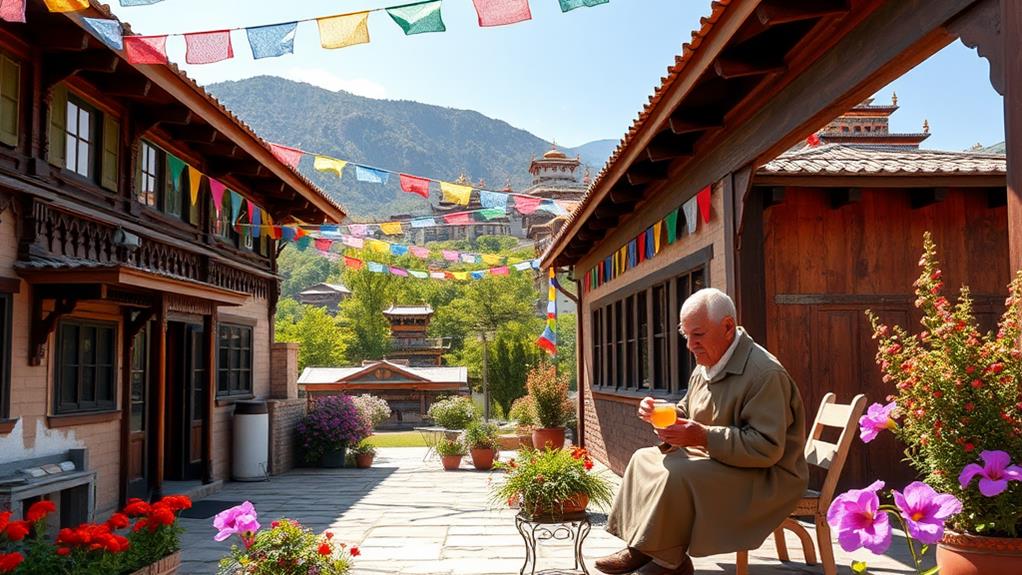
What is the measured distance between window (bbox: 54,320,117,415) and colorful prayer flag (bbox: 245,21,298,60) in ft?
10.1

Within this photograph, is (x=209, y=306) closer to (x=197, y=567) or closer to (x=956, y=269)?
(x=197, y=567)

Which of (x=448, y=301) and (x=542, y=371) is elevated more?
(x=448, y=301)

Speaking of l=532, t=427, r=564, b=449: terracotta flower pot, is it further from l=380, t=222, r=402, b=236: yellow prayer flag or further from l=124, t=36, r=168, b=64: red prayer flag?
l=124, t=36, r=168, b=64: red prayer flag

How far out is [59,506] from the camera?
6984 millimetres

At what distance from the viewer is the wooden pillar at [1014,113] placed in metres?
3.55

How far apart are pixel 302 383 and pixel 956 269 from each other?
28.8 meters

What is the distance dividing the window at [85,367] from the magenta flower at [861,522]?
703 centimetres

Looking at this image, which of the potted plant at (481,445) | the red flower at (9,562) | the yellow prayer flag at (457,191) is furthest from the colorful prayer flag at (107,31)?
the potted plant at (481,445)

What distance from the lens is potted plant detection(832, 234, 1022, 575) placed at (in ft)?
8.95

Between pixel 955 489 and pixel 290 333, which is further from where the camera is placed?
pixel 290 333

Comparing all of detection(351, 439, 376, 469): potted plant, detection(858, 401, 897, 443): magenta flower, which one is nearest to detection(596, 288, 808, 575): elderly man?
detection(858, 401, 897, 443): magenta flower

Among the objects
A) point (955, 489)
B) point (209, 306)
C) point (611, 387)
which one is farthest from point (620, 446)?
point (955, 489)

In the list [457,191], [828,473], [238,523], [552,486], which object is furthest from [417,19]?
[457,191]

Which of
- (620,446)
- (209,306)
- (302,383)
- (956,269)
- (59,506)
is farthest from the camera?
(302,383)
